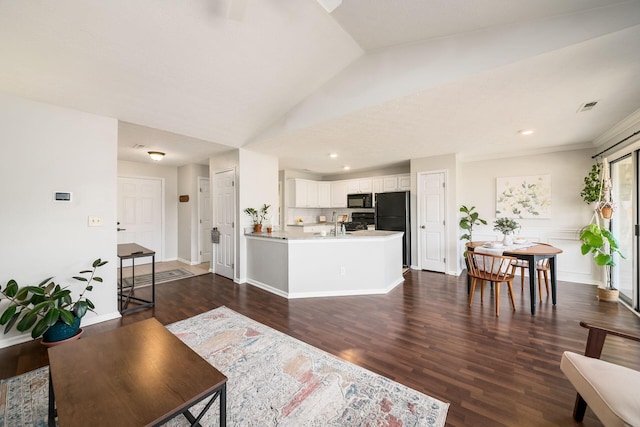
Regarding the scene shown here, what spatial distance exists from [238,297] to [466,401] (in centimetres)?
295

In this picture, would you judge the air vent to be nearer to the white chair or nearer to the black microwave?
the white chair

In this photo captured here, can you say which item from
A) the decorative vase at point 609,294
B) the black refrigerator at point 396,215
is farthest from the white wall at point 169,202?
the decorative vase at point 609,294

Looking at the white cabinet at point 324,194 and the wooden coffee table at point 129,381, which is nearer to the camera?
the wooden coffee table at point 129,381

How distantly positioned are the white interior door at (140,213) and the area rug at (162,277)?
1.12 meters

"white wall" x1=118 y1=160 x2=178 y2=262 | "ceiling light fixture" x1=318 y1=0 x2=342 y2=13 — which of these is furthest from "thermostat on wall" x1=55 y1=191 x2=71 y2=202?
"white wall" x1=118 y1=160 x2=178 y2=262

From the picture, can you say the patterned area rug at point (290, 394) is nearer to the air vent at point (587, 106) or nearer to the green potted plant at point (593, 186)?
the air vent at point (587, 106)

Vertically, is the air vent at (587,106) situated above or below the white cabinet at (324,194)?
above

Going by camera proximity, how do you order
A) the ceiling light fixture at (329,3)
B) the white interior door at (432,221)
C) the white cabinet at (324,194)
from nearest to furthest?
the ceiling light fixture at (329,3), the white interior door at (432,221), the white cabinet at (324,194)

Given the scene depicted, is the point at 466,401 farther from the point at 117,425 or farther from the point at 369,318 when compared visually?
the point at 117,425

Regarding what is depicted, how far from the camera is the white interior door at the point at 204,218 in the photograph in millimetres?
5918

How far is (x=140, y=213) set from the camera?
5621mm

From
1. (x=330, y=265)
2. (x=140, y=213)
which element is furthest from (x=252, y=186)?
(x=140, y=213)

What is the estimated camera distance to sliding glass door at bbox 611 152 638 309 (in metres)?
3.05

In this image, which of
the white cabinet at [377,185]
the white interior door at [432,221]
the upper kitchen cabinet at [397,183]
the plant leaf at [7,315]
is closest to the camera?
the plant leaf at [7,315]
